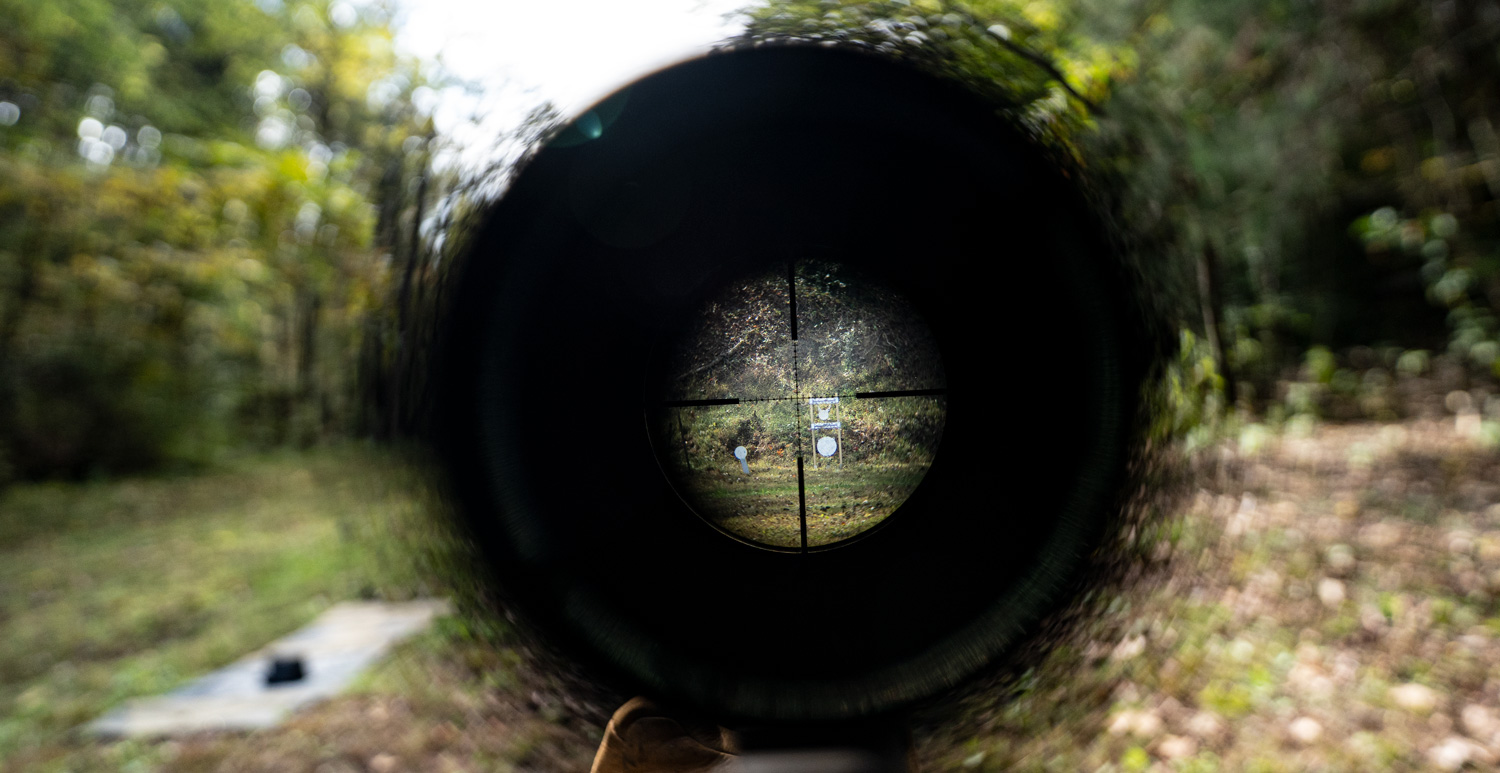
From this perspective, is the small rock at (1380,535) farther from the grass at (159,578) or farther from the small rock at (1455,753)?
the grass at (159,578)

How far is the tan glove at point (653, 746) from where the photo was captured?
77cm

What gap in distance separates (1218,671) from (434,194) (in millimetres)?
2249

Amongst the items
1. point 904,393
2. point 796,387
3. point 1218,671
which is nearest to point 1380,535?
point 1218,671

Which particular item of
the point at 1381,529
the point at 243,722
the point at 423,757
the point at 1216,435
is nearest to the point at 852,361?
the point at 1216,435

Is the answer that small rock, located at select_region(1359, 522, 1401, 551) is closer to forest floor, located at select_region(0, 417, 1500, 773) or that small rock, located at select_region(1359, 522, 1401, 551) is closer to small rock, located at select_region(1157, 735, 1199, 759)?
forest floor, located at select_region(0, 417, 1500, 773)

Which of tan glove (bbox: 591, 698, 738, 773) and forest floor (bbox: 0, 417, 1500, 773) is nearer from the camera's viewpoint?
tan glove (bbox: 591, 698, 738, 773)

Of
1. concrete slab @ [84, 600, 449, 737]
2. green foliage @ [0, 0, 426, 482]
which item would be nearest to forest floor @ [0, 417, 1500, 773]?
concrete slab @ [84, 600, 449, 737]

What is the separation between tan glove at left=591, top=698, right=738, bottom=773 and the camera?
774 millimetres

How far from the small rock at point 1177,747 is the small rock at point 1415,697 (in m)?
0.66

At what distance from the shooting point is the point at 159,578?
211 inches

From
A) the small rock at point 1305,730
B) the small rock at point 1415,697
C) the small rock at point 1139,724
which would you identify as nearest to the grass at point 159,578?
the small rock at point 1139,724

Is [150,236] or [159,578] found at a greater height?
[150,236]

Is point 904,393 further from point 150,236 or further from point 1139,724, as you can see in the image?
point 150,236

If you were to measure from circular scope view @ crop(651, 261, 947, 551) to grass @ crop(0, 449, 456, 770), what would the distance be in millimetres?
364
